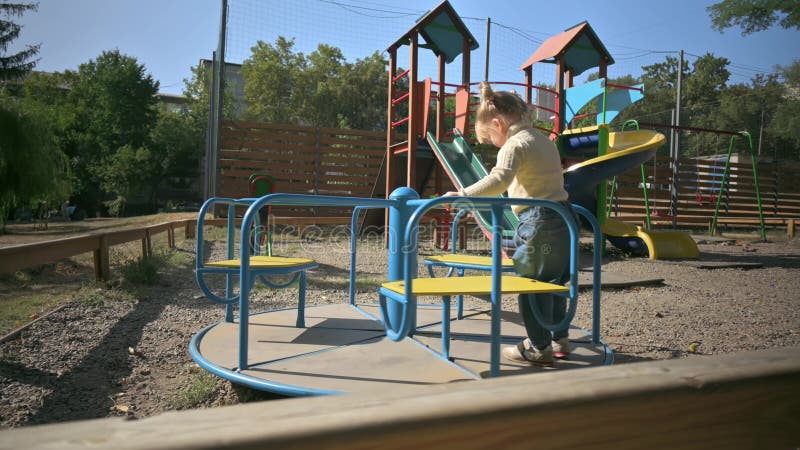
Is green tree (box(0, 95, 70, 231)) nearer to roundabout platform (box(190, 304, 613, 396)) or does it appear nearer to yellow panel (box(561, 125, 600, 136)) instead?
roundabout platform (box(190, 304, 613, 396))

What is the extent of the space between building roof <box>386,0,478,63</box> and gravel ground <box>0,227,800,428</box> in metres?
4.40

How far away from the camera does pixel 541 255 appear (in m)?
2.37

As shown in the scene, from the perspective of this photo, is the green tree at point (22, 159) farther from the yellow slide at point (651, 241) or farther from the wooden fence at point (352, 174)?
the yellow slide at point (651, 241)

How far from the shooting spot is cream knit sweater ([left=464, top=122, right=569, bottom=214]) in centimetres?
229

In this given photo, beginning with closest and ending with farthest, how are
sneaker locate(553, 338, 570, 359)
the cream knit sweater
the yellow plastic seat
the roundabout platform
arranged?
1. the roundabout platform
2. the cream knit sweater
3. sneaker locate(553, 338, 570, 359)
4. the yellow plastic seat

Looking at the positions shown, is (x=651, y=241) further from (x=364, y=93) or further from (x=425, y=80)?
(x=364, y=93)

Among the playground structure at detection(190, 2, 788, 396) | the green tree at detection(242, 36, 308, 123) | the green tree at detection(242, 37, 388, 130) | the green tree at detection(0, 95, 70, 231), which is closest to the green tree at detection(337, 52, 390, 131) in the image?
the green tree at detection(242, 37, 388, 130)

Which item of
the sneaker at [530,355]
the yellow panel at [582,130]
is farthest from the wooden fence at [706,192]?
the sneaker at [530,355]

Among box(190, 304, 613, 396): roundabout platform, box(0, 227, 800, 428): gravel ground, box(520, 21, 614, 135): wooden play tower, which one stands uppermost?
box(520, 21, 614, 135): wooden play tower

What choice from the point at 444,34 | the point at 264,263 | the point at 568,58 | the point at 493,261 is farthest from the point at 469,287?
the point at 568,58

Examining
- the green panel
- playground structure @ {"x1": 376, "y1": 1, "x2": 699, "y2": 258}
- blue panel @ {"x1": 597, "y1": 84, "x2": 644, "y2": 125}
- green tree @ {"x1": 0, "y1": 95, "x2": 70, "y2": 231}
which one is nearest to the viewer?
the green panel

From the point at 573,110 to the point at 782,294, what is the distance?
4509 mm

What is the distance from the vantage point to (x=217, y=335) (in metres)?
2.90

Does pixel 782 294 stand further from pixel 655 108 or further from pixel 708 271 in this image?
pixel 655 108
